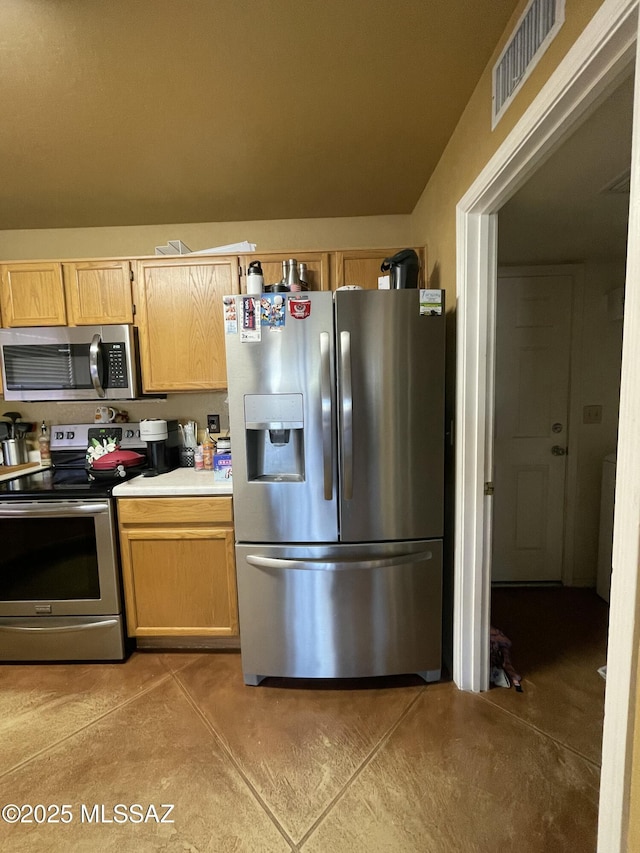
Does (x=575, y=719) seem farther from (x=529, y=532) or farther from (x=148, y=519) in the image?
(x=148, y=519)

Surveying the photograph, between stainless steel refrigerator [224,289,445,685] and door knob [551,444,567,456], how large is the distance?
137 centimetres

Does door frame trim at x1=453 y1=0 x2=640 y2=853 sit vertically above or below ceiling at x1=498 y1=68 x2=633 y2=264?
below

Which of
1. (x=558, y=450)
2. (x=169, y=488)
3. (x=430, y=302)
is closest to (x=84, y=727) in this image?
(x=169, y=488)

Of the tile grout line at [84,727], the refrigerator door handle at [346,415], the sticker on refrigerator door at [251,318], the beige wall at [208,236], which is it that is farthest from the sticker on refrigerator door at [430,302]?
the tile grout line at [84,727]

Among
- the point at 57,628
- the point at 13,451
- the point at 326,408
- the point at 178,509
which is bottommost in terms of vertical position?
the point at 57,628

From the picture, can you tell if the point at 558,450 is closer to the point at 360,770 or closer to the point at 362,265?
the point at 362,265

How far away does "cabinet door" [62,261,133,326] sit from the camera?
2.10 metres

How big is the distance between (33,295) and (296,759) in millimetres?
2585

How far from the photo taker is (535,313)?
2426 millimetres

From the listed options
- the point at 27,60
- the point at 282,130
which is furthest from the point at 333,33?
the point at 27,60

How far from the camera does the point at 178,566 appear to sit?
1901 millimetres

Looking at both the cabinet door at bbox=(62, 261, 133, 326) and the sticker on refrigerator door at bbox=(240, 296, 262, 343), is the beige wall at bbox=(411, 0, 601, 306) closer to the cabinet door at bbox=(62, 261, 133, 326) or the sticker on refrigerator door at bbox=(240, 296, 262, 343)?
the sticker on refrigerator door at bbox=(240, 296, 262, 343)

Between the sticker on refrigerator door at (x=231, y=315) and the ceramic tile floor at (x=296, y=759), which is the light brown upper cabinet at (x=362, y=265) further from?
the ceramic tile floor at (x=296, y=759)

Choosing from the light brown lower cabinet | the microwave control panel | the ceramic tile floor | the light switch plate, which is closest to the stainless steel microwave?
the microwave control panel
